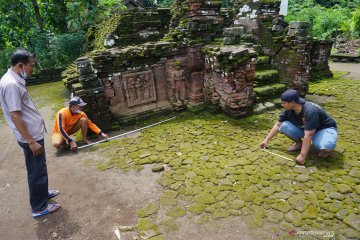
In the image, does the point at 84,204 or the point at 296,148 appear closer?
the point at 84,204

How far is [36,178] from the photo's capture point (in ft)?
11.3

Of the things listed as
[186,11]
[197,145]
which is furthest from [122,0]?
[197,145]

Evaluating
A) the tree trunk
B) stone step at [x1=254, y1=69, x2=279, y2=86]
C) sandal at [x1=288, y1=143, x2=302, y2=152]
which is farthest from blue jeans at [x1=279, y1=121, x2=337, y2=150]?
the tree trunk

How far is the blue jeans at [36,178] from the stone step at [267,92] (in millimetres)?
5424

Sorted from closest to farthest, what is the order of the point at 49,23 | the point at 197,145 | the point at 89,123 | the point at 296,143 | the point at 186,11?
the point at 296,143 → the point at 197,145 → the point at 89,123 → the point at 186,11 → the point at 49,23

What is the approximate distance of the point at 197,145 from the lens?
205 inches

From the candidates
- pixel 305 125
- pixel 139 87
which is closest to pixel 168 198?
pixel 305 125

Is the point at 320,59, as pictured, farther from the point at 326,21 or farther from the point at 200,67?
the point at 326,21

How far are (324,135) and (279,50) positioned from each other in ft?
15.2

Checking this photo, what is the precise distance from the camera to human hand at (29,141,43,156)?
3.22m

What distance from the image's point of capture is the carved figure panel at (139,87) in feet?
21.0

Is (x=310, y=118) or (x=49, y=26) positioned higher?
(x=49, y=26)

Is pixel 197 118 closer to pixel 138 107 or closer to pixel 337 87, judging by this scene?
pixel 138 107

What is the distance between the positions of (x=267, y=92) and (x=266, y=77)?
0.59 metres
